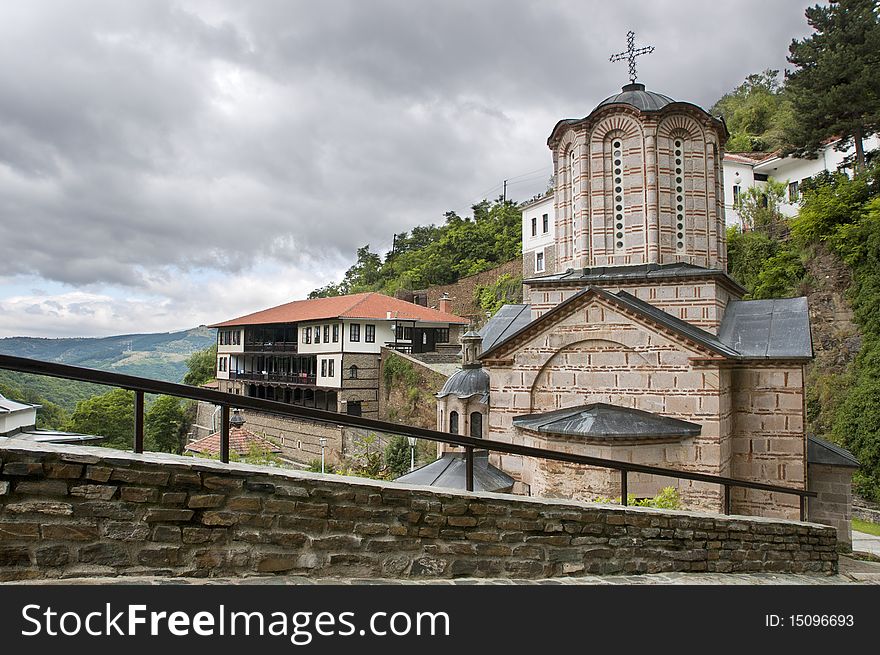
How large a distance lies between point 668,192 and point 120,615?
42.9ft

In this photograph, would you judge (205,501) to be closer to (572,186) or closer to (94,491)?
(94,491)

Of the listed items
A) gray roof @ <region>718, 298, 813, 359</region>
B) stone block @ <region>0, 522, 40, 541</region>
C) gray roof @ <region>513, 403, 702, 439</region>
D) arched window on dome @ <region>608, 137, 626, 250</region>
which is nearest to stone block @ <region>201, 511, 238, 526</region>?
stone block @ <region>0, 522, 40, 541</region>

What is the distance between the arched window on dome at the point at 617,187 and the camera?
13234 millimetres

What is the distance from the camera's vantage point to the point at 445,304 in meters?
40.1

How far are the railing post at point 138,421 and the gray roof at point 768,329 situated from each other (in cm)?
1068

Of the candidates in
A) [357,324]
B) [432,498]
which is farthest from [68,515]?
[357,324]

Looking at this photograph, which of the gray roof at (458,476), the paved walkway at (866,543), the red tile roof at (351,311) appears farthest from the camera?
the red tile roof at (351,311)

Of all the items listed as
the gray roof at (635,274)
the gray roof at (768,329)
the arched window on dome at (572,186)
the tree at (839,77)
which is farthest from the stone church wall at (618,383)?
the tree at (839,77)

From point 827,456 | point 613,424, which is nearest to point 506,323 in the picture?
point 613,424

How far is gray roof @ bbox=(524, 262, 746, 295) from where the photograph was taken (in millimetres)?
11992

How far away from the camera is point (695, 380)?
10391 mm

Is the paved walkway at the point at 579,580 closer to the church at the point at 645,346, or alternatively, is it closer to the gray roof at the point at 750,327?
the church at the point at 645,346

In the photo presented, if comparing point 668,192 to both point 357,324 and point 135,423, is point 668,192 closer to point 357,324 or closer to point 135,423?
point 135,423

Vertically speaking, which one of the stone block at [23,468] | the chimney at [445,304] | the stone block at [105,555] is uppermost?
the chimney at [445,304]
